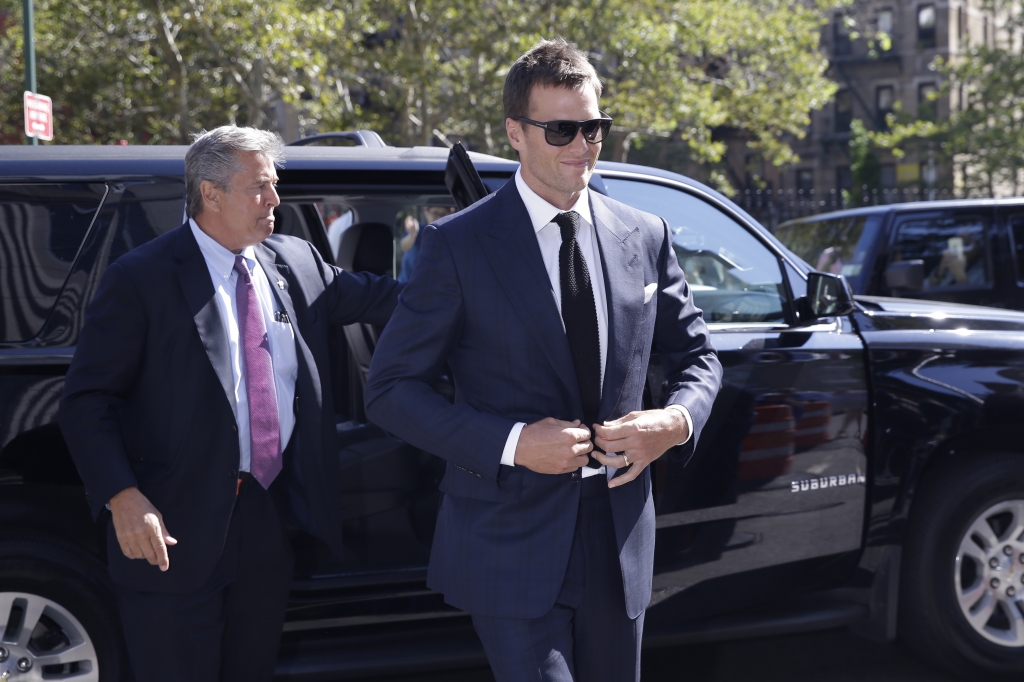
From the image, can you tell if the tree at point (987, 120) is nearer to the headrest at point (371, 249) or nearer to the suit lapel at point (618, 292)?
the headrest at point (371, 249)

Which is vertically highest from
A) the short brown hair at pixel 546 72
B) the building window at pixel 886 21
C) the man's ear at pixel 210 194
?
the building window at pixel 886 21

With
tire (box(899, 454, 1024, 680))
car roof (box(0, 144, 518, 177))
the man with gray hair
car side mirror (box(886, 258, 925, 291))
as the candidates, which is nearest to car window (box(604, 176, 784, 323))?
car roof (box(0, 144, 518, 177))

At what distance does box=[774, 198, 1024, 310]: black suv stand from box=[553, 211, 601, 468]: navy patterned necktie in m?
6.20

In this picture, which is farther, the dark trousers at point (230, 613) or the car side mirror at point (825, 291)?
the car side mirror at point (825, 291)

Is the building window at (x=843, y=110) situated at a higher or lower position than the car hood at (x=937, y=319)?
higher

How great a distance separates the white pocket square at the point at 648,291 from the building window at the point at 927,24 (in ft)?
137

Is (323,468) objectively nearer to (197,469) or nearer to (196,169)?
(197,469)

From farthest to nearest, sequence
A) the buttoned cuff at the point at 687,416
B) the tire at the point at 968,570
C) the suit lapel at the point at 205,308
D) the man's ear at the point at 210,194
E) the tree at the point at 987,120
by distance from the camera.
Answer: the tree at the point at 987,120
the tire at the point at 968,570
the man's ear at the point at 210,194
the suit lapel at the point at 205,308
the buttoned cuff at the point at 687,416

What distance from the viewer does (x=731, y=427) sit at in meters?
3.41

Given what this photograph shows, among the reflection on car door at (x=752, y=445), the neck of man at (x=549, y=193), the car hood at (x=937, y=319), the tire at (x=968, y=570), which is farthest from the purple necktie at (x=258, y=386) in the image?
the tire at (x=968, y=570)

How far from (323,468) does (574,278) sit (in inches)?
37.5

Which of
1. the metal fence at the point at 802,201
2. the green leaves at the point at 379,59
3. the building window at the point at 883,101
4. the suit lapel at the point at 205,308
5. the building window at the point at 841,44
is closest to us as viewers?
the suit lapel at the point at 205,308

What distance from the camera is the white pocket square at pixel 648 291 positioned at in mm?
2361

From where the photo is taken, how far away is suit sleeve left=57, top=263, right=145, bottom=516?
244 centimetres
